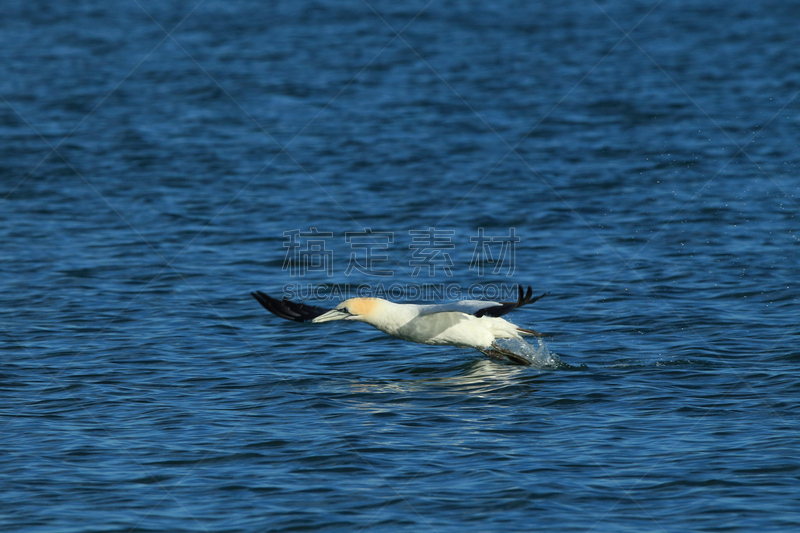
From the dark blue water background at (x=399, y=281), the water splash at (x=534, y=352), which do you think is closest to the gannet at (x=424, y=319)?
the water splash at (x=534, y=352)

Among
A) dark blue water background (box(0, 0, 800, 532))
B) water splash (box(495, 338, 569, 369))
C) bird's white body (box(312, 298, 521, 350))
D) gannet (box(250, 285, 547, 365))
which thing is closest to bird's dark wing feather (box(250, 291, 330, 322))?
gannet (box(250, 285, 547, 365))

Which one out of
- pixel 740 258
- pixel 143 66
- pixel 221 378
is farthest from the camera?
pixel 143 66

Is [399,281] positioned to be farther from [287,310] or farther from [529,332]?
[287,310]

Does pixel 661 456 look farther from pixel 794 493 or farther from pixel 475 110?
pixel 475 110

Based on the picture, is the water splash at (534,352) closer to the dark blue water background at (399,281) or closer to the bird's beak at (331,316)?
the dark blue water background at (399,281)

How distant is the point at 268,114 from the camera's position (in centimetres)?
3167

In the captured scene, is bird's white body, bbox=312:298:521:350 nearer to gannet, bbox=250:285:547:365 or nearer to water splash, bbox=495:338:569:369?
gannet, bbox=250:285:547:365

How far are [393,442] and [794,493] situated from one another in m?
4.10

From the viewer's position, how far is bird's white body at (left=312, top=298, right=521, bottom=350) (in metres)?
13.1

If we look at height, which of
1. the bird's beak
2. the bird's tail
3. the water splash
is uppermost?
the bird's beak

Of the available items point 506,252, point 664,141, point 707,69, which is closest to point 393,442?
point 506,252

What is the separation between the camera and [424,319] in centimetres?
1326

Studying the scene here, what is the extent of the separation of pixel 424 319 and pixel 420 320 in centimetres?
6

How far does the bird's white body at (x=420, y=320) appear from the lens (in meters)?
13.1
